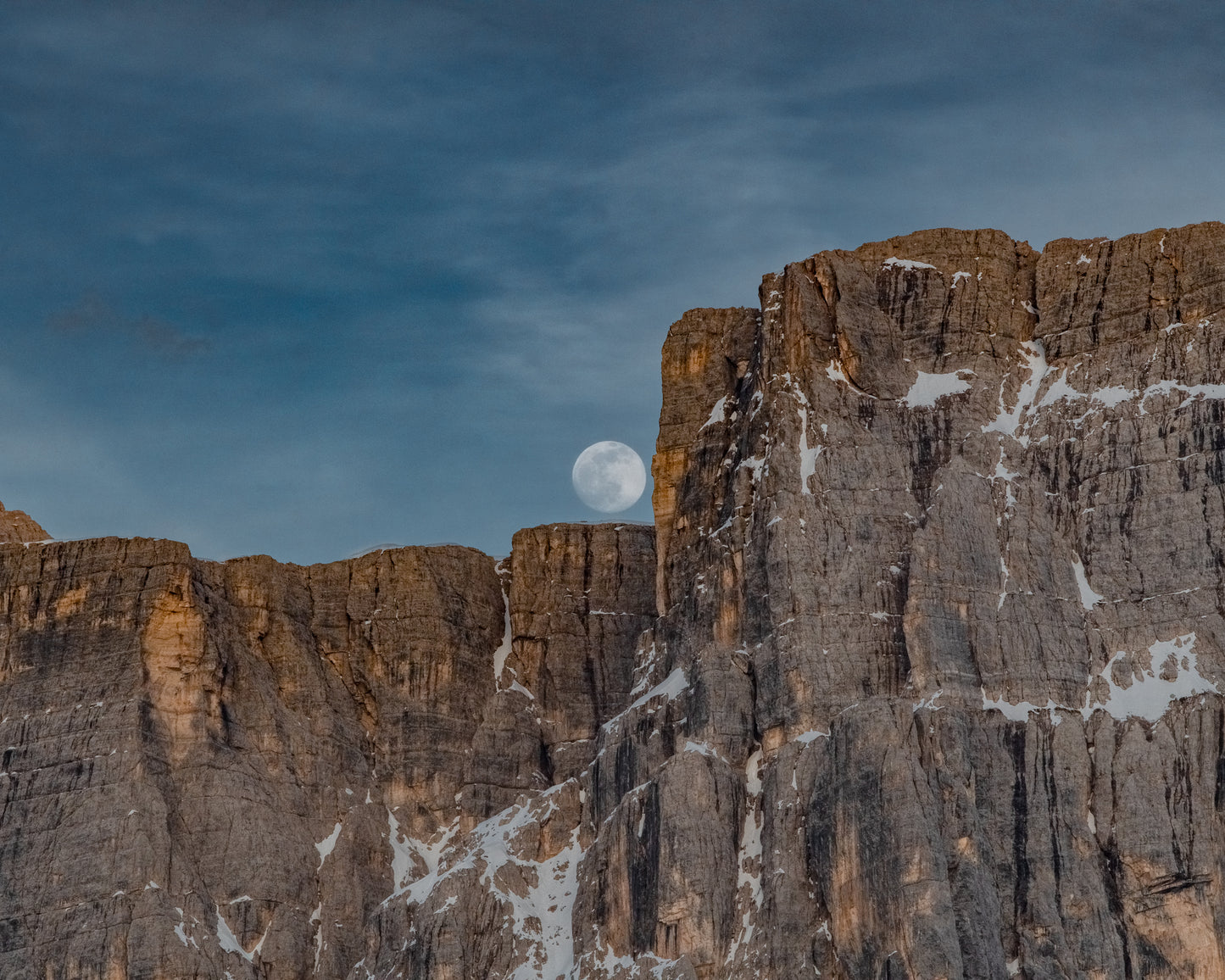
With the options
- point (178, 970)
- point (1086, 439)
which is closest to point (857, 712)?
point (1086, 439)

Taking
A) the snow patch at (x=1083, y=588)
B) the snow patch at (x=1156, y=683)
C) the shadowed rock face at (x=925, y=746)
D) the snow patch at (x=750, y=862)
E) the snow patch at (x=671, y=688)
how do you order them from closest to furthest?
1. the shadowed rock face at (x=925, y=746)
2. the snow patch at (x=750, y=862)
3. the snow patch at (x=1156, y=683)
4. the snow patch at (x=1083, y=588)
5. the snow patch at (x=671, y=688)

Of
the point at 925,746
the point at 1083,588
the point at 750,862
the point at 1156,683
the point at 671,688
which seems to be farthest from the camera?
the point at 671,688

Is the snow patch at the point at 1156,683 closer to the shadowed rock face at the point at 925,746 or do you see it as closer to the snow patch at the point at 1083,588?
the shadowed rock face at the point at 925,746

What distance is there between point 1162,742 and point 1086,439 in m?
26.9

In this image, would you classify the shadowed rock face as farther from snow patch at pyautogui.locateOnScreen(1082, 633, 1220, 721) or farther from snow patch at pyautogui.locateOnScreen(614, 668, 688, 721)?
snow patch at pyautogui.locateOnScreen(614, 668, 688, 721)

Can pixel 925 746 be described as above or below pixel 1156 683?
below

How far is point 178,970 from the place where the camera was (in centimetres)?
19825

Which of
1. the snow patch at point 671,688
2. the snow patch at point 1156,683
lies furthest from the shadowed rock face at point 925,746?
the snow patch at point 671,688

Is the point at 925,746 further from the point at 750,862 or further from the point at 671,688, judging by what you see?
the point at 671,688

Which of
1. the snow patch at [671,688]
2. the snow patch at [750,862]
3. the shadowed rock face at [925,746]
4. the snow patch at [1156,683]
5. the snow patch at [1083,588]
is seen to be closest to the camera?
the shadowed rock face at [925,746]

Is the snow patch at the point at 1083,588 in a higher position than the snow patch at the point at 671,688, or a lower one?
higher

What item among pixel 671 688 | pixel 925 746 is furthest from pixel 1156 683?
pixel 671 688

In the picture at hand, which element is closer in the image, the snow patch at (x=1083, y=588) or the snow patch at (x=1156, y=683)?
the snow patch at (x=1156, y=683)

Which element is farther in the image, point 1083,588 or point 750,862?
point 1083,588
